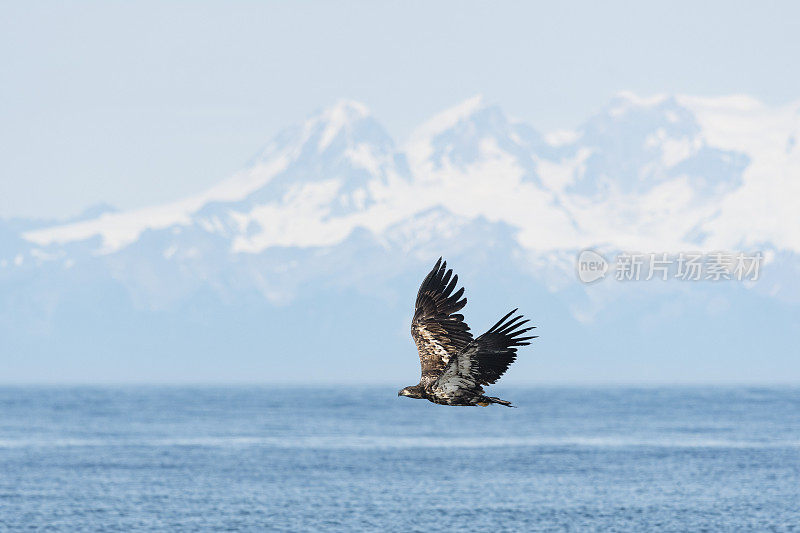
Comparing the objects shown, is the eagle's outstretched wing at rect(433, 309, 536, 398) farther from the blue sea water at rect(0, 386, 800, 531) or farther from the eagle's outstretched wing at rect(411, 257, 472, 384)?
the blue sea water at rect(0, 386, 800, 531)

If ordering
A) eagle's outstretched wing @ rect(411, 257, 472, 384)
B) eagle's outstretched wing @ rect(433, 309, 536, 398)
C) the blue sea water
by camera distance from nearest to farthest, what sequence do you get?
1. eagle's outstretched wing @ rect(433, 309, 536, 398)
2. eagle's outstretched wing @ rect(411, 257, 472, 384)
3. the blue sea water

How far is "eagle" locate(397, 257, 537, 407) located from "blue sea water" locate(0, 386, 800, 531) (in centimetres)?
5125

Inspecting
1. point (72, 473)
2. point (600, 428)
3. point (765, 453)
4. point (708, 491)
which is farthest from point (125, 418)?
point (708, 491)

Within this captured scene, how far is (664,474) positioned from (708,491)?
36.9 ft

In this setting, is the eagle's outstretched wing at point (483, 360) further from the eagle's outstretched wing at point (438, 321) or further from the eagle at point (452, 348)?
the eagle's outstretched wing at point (438, 321)

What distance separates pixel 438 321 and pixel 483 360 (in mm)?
3015

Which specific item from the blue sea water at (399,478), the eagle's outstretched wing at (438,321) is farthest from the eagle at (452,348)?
the blue sea water at (399,478)

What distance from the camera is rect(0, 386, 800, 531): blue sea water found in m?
76.9

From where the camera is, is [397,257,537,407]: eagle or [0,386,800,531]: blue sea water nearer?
[397,257,537,407]: eagle

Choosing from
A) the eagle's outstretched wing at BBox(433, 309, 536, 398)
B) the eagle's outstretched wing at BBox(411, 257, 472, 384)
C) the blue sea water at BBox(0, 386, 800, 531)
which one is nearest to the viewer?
the eagle's outstretched wing at BBox(433, 309, 536, 398)

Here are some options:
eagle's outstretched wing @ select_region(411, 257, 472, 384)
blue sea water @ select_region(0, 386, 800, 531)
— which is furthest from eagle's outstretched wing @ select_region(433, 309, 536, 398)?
blue sea water @ select_region(0, 386, 800, 531)

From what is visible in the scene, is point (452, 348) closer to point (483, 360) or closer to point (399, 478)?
point (483, 360)

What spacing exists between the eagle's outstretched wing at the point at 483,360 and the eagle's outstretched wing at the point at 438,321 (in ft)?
7.28

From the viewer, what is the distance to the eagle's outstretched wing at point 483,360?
68.0 ft
